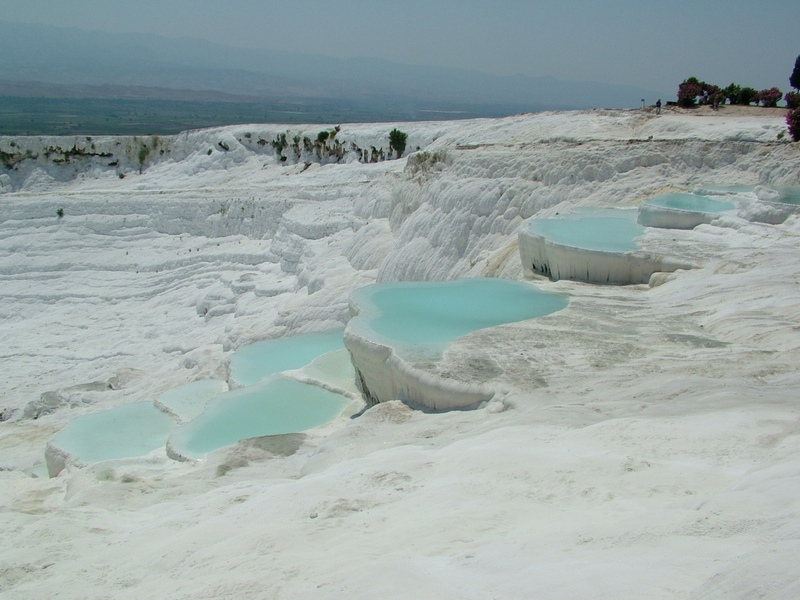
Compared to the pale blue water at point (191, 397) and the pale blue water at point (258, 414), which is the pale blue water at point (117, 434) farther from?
the pale blue water at point (258, 414)

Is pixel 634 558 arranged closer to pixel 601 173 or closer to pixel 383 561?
pixel 383 561

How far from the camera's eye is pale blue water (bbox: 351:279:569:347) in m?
7.14

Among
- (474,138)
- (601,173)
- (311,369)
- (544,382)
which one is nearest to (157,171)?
(474,138)

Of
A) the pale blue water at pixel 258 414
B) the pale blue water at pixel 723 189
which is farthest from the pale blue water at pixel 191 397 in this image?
the pale blue water at pixel 723 189

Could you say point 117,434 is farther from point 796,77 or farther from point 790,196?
point 796,77

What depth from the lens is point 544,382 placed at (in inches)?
219

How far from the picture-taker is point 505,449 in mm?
4344

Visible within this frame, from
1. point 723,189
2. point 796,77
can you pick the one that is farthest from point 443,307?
point 796,77

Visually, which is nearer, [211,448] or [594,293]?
[211,448]

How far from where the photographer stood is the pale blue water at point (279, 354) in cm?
909

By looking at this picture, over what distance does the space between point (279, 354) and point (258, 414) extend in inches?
111

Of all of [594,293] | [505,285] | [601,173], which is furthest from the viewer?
[601,173]

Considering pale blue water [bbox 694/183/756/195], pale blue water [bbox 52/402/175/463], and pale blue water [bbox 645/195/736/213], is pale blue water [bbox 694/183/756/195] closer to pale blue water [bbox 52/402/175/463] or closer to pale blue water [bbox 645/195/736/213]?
pale blue water [bbox 645/195/736/213]

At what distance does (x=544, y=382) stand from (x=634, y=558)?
288 cm
